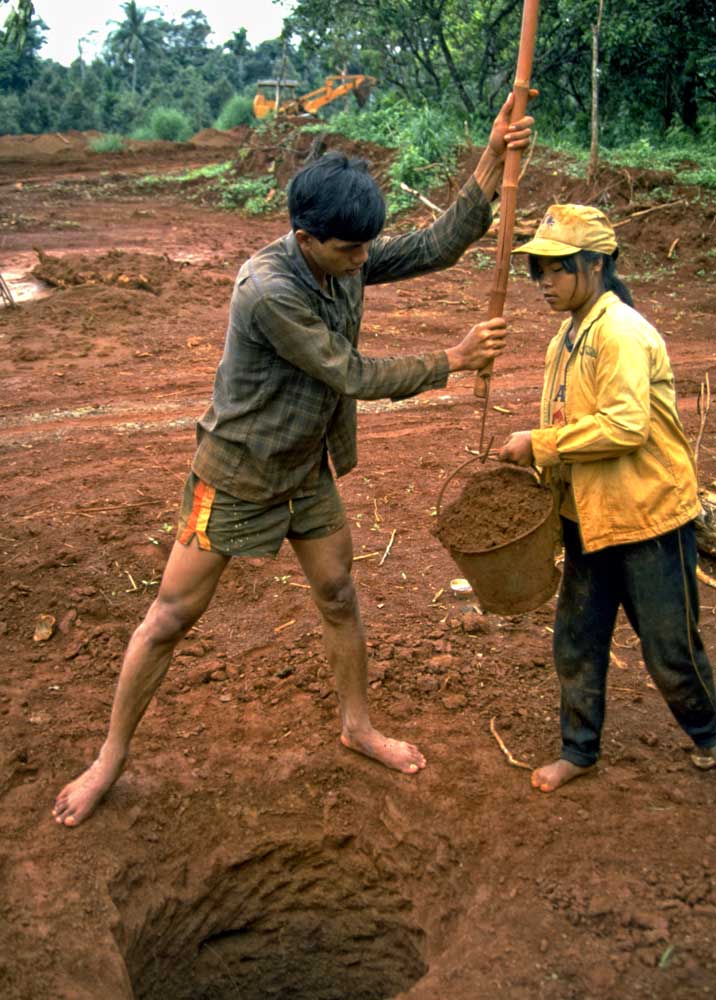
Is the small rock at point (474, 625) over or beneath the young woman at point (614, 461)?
beneath

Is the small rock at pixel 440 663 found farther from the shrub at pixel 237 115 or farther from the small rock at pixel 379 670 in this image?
the shrub at pixel 237 115

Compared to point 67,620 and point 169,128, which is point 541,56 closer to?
point 67,620

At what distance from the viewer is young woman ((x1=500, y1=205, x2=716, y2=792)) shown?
2730 millimetres

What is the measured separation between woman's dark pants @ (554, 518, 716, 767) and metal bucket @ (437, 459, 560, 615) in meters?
0.12

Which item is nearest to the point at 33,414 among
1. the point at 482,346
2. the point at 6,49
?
the point at 482,346

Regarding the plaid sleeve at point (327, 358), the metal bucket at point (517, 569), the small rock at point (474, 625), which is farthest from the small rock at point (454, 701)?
the plaid sleeve at point (327, 358)

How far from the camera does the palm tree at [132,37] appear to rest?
51562 millimetres

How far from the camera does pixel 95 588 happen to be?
4.75 meters

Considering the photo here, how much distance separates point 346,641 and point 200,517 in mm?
694

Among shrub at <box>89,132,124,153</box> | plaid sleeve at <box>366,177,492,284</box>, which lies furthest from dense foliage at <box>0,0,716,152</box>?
plaid sleeve at <box>366,177,492,284</box>

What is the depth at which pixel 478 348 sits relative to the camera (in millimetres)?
2934

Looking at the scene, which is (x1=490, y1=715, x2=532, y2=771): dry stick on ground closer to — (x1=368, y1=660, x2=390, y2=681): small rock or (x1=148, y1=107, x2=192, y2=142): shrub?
(x1=368, y1=660, x2=390, y2=681): small rock

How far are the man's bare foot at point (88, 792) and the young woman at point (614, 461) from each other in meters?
1.62

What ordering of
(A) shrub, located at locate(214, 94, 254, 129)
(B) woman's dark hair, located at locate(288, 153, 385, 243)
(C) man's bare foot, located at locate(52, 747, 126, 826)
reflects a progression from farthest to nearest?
(A) shrub, located at locate(214, 94, 254, 129), (C) man's bare foot, located at locate(52, 747, 126, 826), (B) woman's dark hair, located at locate(288, 153, 385, 243)
